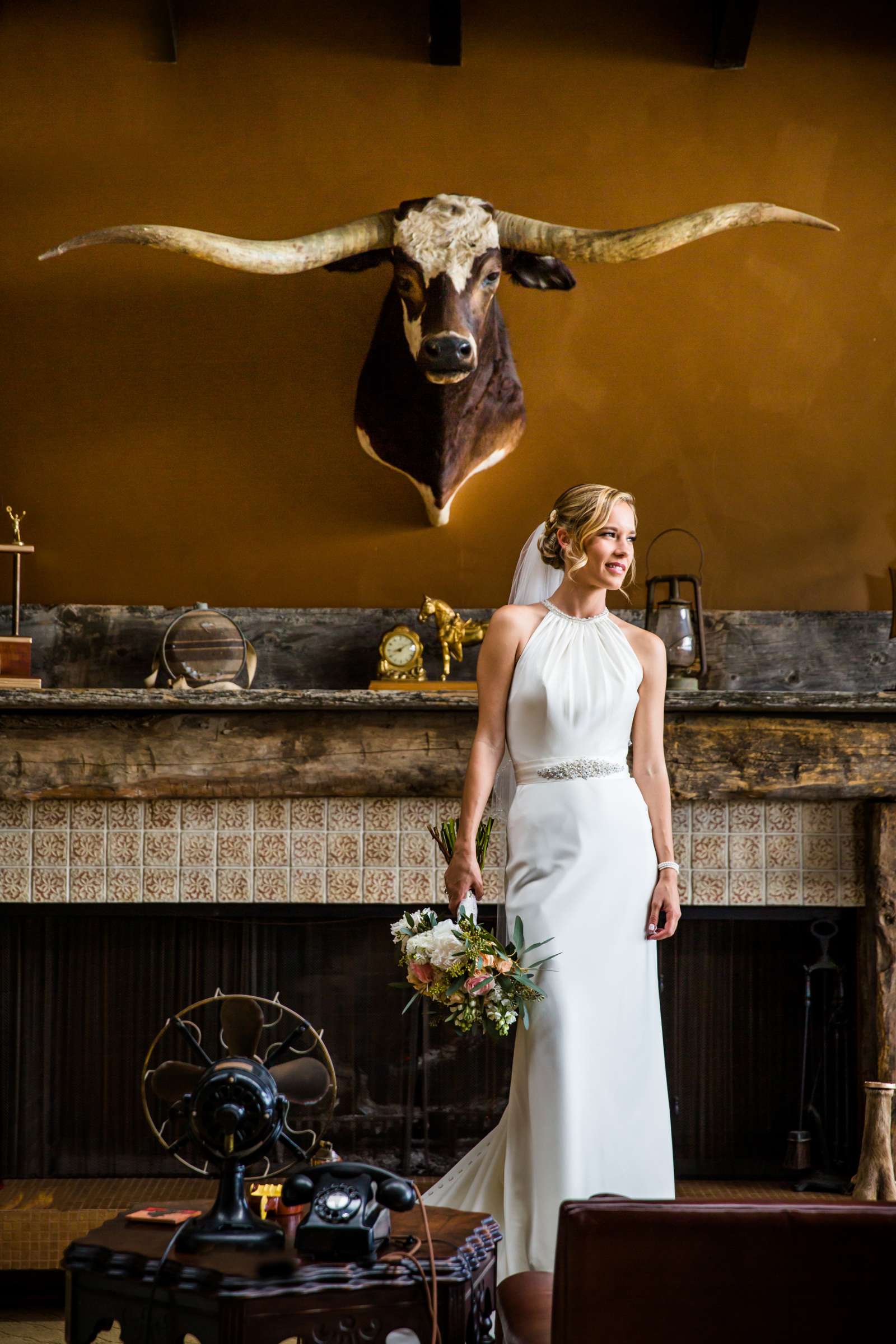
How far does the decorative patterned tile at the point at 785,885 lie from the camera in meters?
3.54

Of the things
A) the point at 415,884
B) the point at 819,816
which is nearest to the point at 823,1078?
the point at 819,816

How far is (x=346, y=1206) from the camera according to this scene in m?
1.69

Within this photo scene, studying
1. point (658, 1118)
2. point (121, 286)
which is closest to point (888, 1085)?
point (658, 1118)

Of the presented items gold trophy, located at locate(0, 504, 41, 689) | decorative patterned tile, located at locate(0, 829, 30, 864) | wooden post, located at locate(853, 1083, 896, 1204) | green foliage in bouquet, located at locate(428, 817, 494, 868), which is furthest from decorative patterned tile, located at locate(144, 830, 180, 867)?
wooden post, located at locate(853, 1083, 896, 1204)

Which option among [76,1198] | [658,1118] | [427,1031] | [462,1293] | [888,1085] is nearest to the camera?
[462,1293]

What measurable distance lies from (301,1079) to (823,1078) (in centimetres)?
222

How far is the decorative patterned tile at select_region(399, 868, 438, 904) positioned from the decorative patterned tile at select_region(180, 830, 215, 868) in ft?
1.80

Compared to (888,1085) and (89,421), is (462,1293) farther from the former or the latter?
(89,421)

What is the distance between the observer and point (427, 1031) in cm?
368

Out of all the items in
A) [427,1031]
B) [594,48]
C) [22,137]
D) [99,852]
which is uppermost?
[594,48]

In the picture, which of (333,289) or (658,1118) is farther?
(333,289)

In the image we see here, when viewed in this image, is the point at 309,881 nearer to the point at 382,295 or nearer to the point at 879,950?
the point at 879,950

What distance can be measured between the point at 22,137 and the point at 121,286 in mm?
578

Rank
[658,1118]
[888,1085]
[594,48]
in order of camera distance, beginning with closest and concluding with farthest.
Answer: [658,1118]
[888,1085]
[594,48]
